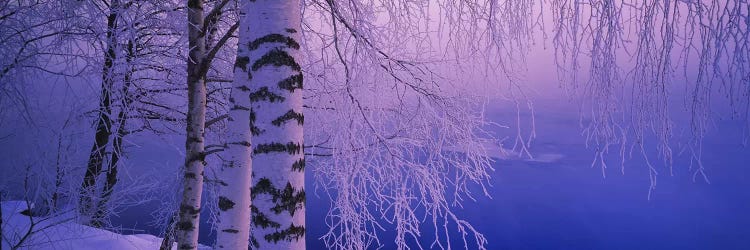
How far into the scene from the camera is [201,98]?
18.4 ft

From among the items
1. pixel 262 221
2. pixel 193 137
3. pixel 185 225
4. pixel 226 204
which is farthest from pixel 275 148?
pixel 185 225

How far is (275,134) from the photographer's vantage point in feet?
9.14

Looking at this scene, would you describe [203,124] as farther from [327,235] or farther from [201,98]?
[327,235]

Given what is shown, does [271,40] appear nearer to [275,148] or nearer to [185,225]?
[275,148]

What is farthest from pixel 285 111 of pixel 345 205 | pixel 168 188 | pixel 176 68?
pixel 168 188

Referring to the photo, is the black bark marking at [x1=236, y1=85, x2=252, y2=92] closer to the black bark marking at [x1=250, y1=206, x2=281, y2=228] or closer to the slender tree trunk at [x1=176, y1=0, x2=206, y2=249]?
the black bark marking at [x1=250, y1=206, x2=281, y2=228]

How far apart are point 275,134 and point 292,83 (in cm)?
32

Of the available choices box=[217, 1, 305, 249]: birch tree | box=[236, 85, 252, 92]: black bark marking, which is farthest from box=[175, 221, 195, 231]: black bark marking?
box=[217, 1, 305, 249]: birch tree

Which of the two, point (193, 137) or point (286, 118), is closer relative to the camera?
point (286, 118)

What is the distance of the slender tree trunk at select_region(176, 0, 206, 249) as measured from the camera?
18.3 ft

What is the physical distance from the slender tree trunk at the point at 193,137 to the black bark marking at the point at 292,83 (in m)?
2.93

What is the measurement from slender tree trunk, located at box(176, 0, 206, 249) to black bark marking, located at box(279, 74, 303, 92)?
2934mm

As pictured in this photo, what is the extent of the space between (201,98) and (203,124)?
31cm

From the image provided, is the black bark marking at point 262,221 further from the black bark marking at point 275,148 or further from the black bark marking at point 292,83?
the black bark marking at point 292,83
